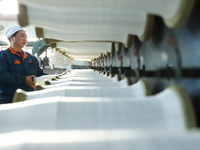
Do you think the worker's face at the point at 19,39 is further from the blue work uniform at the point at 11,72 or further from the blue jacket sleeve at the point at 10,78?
the blue jacket sleeve at the point at 10,78

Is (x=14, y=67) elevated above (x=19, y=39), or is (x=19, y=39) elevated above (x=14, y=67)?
(x=19, y=39)

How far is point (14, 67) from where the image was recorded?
1459mm

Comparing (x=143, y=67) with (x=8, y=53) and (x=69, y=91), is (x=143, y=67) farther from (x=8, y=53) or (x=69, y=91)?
(x=8, y=53)

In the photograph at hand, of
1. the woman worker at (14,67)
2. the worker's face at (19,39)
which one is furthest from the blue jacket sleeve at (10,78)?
the worker's face at (19,39)

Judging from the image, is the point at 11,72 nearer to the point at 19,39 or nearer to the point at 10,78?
the point at 10,78

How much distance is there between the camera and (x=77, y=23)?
0.47m

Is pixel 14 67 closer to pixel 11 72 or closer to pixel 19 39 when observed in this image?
pixel 11 72

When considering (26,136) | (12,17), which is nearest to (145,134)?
(26,136)

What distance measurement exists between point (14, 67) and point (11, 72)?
0.15ft

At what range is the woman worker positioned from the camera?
4.30 ft

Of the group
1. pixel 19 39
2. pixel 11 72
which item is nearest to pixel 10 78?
pixel 11 72

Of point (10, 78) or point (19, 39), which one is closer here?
point (10, 78)

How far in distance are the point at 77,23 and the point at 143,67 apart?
363mm

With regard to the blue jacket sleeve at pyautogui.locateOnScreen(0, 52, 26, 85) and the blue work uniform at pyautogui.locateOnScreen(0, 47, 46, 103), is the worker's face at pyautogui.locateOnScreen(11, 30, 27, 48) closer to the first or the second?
the blue work uniform at pyautogui.locateOnScreen(0, 47, 46, 103)
